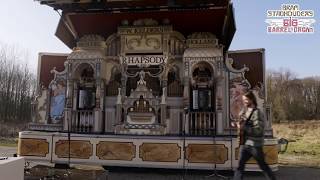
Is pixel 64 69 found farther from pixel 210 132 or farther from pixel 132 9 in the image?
pixel 210 132

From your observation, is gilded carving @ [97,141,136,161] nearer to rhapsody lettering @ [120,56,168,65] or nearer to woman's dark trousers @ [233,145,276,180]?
rhapsody lettering @ [120,56,168,65]

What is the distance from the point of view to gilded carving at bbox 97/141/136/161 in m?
12.9

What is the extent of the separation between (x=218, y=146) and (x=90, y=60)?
6.85m

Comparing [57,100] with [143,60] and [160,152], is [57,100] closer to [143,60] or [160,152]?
[143,60]

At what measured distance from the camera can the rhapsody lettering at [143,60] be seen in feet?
52.1

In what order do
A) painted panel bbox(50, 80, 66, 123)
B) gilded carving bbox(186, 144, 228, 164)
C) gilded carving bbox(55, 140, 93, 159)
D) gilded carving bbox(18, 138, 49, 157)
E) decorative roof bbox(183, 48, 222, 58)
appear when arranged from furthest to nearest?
1. painted panel bbox(50, 80, 66, 123)
2. decorative roof bbox(183, 48, 222, 58)
3. gilded carving bbox(18, 138, 49, 157)
4. gilded carving bbox(55, 140, 93, 159)
5. gilded carving bbox(186, 144, 228, 164)

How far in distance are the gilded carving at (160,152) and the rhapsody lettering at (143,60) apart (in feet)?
14.2

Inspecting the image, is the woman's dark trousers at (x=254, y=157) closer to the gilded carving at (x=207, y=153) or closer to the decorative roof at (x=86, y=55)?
the gilded carving at (x=207, y=153)

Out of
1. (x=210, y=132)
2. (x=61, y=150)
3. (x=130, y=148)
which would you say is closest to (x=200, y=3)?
(x=210, y=132)

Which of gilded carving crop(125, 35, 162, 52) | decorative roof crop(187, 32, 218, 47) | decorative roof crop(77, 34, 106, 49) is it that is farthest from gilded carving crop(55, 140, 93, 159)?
decorative roof crop(187, 32, 218, 47)

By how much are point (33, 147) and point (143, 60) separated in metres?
5.60

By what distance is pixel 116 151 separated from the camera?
1291 cm

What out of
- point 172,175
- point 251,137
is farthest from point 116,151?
point 251,137

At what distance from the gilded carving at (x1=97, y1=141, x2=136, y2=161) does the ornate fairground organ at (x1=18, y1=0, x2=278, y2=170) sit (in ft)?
4.85
